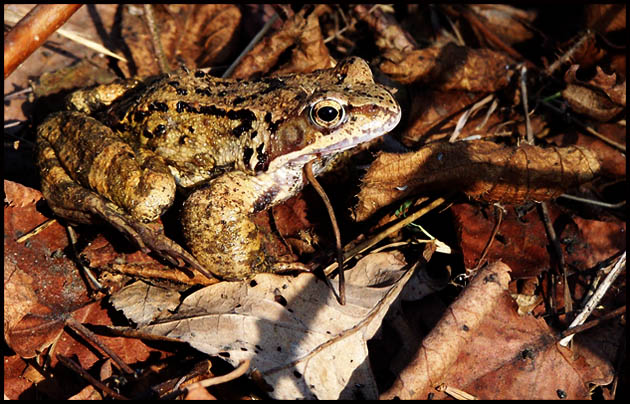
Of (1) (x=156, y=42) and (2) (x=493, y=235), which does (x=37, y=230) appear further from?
(2) (x=493, y=235)

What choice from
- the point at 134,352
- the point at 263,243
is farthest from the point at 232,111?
the point at 134,352

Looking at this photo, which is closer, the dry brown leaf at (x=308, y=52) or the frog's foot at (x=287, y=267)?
the frog's foot at (x=287, y=267)

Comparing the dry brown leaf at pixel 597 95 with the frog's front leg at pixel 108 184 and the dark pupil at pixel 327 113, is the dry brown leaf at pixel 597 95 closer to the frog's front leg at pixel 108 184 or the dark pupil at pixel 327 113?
the dark pupil at pixel 327 113

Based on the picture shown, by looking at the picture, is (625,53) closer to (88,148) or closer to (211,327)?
(211,327)

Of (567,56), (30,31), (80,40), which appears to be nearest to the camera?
(30,31)

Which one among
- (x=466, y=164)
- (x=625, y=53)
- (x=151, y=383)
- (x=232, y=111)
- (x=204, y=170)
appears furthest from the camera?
(x=625, y=53)

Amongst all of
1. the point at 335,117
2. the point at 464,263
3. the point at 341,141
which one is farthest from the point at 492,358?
the point at 335,117

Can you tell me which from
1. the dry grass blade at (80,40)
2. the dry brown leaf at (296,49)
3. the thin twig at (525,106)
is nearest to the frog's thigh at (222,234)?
the dry brown leaf at (296,49)
